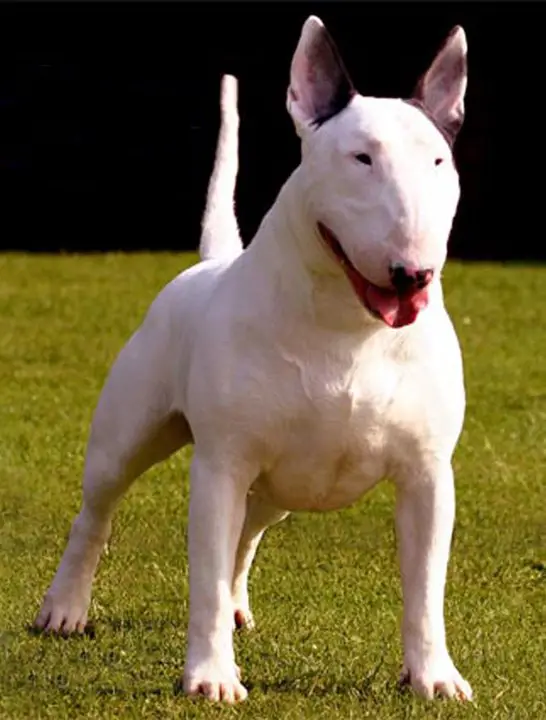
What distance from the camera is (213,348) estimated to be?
195 inches

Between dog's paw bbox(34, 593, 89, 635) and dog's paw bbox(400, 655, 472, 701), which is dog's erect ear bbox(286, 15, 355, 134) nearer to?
dog's paw bbox(400, 655, 472, 701)

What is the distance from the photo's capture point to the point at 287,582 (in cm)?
670

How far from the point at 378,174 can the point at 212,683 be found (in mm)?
1325

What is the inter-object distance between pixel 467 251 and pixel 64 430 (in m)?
8.62

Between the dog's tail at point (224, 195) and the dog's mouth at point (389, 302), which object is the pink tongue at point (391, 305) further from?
→ the dog's tail at point (224, 195)

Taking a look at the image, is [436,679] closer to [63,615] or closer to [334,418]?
[334,418]

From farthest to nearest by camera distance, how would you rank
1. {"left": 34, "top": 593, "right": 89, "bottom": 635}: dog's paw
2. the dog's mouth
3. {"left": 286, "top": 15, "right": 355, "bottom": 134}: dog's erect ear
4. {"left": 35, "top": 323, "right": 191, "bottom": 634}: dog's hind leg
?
{"left": 34, "top": 593, "right": 89, "bottom": 635}: dog's paw → {"left": 35, "top": 323, "right": 191, "bottom": 634}: dog's hind leg → {"left": 286, "top": 15, "right": 355, "bottom": 134}: dog's erect ear → the dog's mouth

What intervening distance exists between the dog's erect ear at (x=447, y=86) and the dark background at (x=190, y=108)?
1214 centimetres

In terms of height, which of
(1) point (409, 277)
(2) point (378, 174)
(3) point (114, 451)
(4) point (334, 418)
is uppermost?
(2) point (378, 174)

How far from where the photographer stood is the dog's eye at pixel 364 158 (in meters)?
4.58

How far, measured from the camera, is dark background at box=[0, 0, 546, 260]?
1742 cm

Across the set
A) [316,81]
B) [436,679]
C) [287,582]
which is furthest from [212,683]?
[287,582]

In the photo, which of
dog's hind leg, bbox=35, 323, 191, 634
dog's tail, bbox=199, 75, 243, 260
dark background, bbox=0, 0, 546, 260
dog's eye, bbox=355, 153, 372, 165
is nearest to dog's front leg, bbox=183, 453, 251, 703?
dog's hind leg, bbox=35, 323, 191, 634

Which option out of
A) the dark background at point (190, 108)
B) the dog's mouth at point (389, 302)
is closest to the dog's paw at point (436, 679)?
the dog's mouth at point (389, 302)
